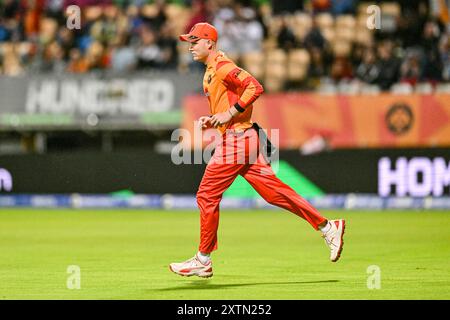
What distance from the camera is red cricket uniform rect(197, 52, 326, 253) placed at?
1029 cm

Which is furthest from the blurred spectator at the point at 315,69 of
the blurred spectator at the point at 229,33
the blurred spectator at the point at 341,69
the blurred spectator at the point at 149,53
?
the blurred spectator at the point at 149,53

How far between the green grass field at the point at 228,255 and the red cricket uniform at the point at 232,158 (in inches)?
24.6

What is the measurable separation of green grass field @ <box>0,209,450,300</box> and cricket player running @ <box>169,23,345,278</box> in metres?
0.46

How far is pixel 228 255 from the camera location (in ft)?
43.3

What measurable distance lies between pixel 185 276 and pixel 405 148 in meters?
9.85

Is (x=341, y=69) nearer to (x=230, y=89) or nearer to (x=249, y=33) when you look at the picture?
(x=249, y=33)

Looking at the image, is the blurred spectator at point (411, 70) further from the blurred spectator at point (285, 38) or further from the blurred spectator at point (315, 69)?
the blurred spectator at point (285, 38)

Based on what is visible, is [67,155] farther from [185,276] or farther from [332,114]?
[185,276]

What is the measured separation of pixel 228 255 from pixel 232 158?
303 cm

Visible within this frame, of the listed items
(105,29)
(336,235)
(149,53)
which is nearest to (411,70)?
(149,53)

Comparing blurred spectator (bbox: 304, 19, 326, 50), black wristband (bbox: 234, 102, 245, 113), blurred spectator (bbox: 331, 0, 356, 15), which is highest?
blurred spectator (bbox: 331, 0, 356, 15)

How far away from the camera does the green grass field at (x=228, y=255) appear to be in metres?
9.87

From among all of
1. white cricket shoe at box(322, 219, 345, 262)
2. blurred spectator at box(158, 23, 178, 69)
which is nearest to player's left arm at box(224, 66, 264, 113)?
white cricket shoe at box(322, 219, 345, 262)

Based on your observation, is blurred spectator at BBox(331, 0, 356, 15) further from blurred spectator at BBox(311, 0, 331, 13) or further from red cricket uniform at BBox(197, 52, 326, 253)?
red cricket uniform at BBox(197, 52, 326, 253)
